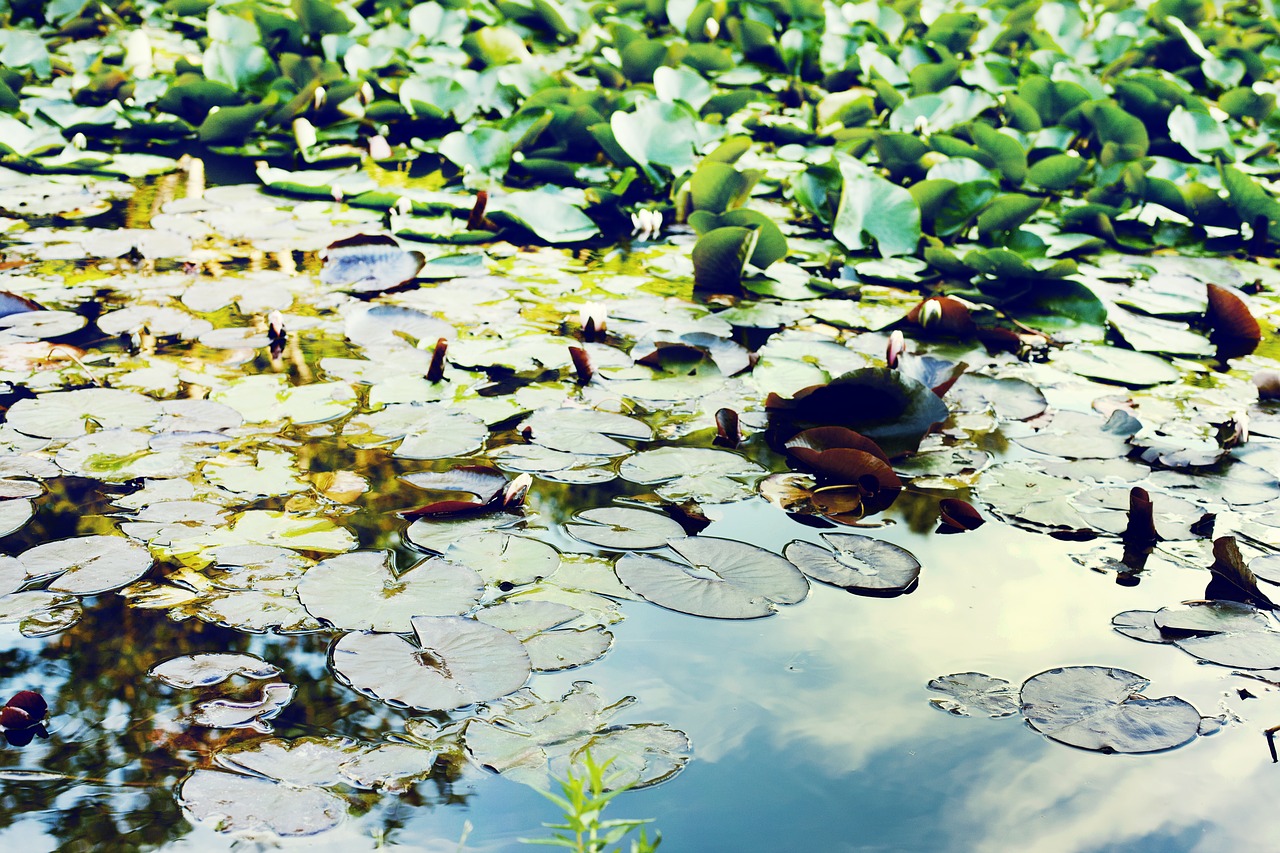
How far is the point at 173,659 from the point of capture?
149 cm

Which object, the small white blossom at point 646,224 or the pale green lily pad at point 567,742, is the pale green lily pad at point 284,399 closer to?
the pale green lily pad at point 567,742

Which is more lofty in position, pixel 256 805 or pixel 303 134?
pixel 303 134

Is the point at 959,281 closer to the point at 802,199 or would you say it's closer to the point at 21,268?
the point at 802,199

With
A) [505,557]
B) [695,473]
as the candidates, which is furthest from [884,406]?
[505,557]

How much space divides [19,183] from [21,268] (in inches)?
34.9

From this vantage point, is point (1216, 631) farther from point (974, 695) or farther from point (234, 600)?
point (234, 600)

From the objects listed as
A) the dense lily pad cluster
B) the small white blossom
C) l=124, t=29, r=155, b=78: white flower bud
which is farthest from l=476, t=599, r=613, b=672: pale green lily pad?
l=124, t=29, r=155, b=78: white flower bud

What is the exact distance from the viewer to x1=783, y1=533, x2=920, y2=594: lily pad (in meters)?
1.79

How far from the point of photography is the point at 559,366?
8.45ft

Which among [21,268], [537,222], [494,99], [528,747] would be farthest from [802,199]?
[528,747]

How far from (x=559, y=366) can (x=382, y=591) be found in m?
1.02

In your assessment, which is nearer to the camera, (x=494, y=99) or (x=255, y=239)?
(x=255, y=239)

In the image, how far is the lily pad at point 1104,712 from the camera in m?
1.46

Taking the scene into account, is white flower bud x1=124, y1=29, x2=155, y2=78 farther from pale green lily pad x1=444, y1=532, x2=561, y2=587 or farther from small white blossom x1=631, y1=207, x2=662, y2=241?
pale green lily pad x1=444, y1=532, x2=561, y2=587
